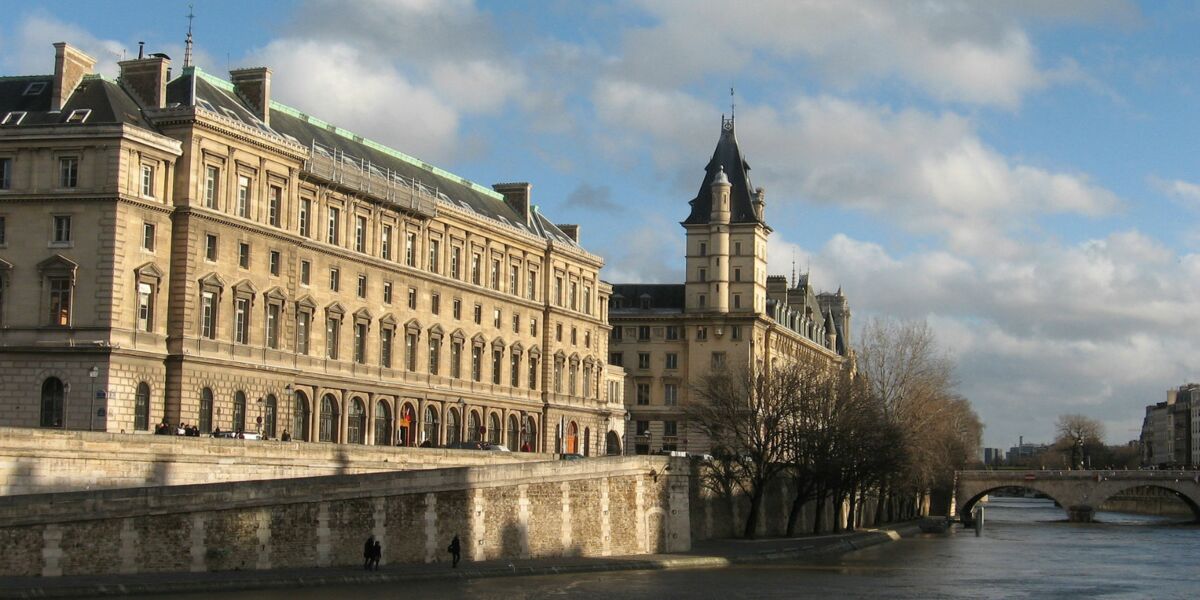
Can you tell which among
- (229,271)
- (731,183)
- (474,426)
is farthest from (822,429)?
(731,183)

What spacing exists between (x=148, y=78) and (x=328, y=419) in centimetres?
1912

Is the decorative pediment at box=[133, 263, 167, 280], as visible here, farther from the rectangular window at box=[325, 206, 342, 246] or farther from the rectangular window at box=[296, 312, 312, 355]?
the rectangular window at box=[325, 206, 342, 246]

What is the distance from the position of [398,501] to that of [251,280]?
65.3ft

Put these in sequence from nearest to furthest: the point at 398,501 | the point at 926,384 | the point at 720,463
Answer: the point at 398,501 < the point at 720,463 < the point at 926,384

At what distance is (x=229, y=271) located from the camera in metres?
66.5

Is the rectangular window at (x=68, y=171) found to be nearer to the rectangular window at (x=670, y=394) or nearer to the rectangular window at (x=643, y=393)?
the rectangular window at (x=643, y=393)

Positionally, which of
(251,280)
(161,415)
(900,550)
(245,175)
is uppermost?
(245,175)

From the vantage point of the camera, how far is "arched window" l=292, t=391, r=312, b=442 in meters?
72.2

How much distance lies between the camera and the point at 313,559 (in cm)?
4853

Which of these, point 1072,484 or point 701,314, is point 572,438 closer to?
point 701,314

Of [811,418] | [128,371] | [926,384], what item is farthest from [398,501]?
[926,384]

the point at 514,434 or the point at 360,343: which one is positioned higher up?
the point at 360,343

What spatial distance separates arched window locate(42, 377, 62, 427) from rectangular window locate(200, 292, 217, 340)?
661cm

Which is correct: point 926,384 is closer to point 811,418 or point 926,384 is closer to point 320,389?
point 811,418
